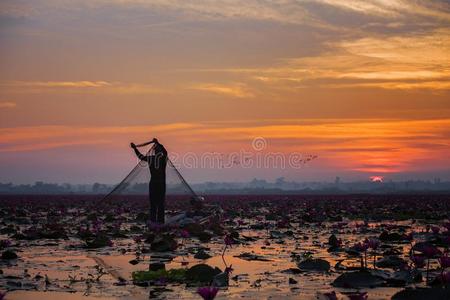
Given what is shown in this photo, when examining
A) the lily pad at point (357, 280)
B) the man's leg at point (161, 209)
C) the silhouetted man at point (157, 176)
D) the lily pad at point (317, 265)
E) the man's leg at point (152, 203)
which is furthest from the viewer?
the man's leg at point (161, 209)

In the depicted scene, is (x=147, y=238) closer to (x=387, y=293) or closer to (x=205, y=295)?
(x=387, y=293)

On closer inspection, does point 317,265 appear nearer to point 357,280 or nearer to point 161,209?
point 357,280

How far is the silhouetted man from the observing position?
68.2ft

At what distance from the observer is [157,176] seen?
2123cm

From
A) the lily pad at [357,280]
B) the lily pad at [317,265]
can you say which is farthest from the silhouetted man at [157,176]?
the lily pad at [357,280]

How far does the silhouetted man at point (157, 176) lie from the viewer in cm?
2078

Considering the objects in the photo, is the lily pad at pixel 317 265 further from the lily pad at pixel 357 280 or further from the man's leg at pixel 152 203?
the man's leg at pixel 152 203

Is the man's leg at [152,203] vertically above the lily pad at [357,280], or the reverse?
the man's leg at [152,203]

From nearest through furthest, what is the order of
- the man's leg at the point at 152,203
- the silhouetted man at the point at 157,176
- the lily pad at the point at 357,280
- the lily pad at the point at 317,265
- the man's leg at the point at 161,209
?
the lily pad at the point at 357,280, the lily pad at the point at 317,265, the silhouetted man at the point at 157,176, the man's leg at the point at 152,203, the man's leg at the point at 161,209

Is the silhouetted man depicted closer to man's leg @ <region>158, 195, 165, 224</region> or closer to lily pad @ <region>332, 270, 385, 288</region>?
man's leg @ <region>158, 195, 165, 224</region>

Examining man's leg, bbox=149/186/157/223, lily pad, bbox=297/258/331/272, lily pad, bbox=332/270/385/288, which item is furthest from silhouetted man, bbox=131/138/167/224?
lily pad, bbox=332/270/385/288

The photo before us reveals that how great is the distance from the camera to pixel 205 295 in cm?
651

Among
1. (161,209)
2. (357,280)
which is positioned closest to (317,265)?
(357,280)

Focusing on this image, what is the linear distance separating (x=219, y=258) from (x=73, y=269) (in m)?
3.47
